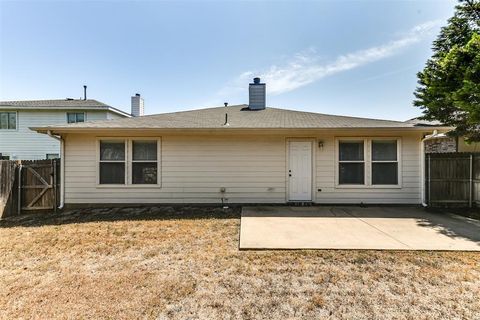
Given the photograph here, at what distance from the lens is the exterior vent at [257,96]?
→ 10.5 metres

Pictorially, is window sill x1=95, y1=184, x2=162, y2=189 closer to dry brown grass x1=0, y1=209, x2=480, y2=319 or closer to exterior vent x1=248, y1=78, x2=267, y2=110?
dry brown grass x1=0, y1=209, x2=480, y2=319

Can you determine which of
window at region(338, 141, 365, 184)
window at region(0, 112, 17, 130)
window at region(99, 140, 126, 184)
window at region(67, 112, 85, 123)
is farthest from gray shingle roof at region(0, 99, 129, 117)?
window at region(338, 141, 365, 184)

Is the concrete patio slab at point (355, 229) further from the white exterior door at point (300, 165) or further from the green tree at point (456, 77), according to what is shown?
the green tree at point (456, 77)

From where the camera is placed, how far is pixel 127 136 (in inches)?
297

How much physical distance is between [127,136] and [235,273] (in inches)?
233

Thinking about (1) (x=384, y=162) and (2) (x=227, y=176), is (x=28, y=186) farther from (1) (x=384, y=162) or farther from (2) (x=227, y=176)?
(1) (x=384, y=162)

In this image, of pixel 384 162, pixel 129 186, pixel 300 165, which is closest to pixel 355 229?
pixel 300 165

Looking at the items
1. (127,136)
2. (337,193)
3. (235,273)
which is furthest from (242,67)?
(235,273)

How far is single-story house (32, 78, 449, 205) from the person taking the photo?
7.58 meters

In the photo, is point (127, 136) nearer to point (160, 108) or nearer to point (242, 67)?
point (242, 67)

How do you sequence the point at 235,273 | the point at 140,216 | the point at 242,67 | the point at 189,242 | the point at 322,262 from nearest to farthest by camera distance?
the point at 235,273 < the point at 322,262 < the point at 189,242 < the point at 140,216 < the point at 242,67

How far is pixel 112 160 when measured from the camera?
7.65 m

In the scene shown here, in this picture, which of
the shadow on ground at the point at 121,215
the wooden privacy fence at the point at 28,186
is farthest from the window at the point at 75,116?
the shadow on ground at the point at 121,215

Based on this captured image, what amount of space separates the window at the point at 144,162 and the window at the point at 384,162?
6.88 meters
